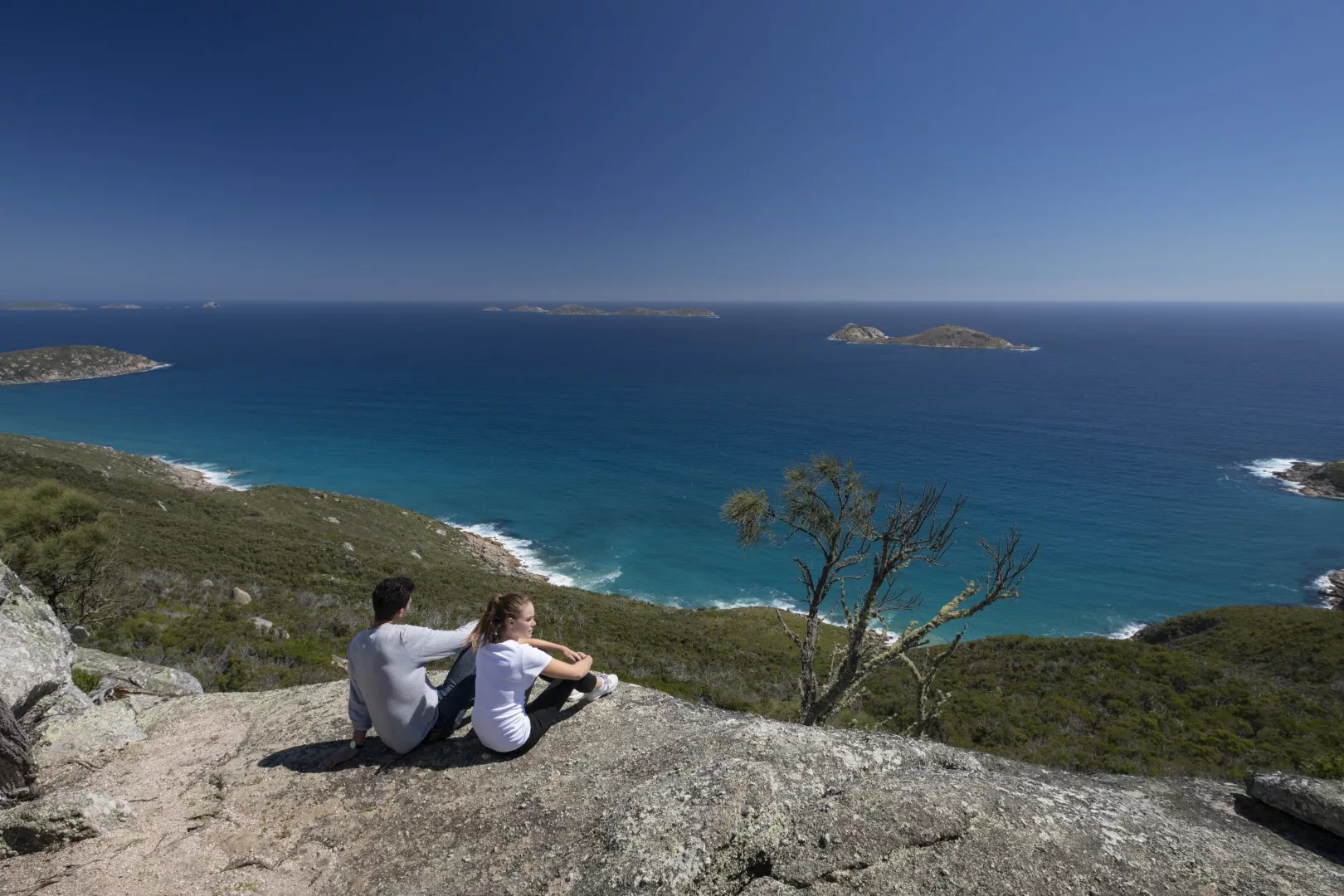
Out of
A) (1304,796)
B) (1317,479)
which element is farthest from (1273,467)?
(1304,796)

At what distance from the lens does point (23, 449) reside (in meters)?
48.5

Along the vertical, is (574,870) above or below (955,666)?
above

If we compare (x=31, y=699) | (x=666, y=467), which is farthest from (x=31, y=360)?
(x=31, y=699)

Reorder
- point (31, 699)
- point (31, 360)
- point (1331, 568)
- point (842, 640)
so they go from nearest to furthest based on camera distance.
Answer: point (31, 699)
point (842, 640)
point (1331, 568)
point (31, 360)

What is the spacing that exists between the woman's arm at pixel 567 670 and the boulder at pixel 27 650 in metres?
5.75

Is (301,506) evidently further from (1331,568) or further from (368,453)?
(1331,568)

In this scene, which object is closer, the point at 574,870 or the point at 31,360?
the point at 574,870

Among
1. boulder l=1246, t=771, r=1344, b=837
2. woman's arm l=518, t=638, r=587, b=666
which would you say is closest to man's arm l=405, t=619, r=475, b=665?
woman's arm l=518, t=638, r=587, b=666

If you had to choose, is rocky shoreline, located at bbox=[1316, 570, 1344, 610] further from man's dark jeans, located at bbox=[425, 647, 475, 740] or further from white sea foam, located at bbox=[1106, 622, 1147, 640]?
man's dark jeans, located at bbox=[425, 647, 475, 740]

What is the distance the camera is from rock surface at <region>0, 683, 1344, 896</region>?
4.19 m

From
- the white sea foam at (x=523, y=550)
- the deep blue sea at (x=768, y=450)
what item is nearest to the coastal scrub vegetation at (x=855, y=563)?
the deep blue sea at (x=768, y=450)

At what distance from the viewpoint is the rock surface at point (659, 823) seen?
419cm

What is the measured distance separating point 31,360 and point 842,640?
580 feet

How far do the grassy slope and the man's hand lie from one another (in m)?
8.33
